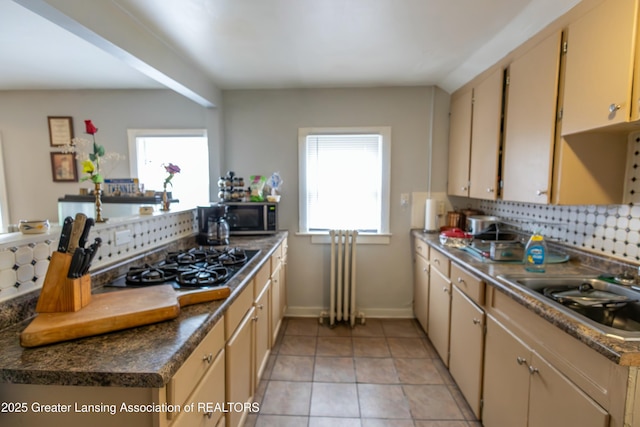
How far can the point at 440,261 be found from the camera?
2.32 m

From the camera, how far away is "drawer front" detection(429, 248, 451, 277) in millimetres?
2171

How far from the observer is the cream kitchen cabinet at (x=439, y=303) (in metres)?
2.19

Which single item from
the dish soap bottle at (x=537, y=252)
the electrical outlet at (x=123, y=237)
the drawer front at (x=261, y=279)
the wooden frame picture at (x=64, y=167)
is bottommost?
the drawer front at (x=261, y=279)

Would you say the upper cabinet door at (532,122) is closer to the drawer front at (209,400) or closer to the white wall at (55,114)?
the drawer front at (209,400)

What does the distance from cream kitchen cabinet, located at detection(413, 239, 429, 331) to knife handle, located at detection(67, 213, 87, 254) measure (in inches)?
Result: 94.6

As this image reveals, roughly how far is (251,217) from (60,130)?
2284mm

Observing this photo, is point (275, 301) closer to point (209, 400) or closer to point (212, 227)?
point (212, 227)

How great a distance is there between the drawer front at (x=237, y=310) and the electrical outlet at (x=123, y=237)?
2.33ft

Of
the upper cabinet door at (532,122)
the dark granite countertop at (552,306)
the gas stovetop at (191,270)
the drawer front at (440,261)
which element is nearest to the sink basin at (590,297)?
the dark granite countertop at (552,306)

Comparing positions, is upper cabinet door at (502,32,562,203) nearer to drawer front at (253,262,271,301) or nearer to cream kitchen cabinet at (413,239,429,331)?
cream kitchen cabinet at (413,239,429,331)

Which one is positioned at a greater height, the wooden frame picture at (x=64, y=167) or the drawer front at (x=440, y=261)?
the wooden frame picture at (x=64, y=167)

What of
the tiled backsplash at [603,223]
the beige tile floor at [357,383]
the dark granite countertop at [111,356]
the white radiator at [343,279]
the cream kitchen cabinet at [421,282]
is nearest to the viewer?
the dark granite countertop at [111,356]

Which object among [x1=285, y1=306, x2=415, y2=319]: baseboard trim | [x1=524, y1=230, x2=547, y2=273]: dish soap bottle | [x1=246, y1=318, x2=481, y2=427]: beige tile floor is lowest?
[x1=246, y1=318, x2=481, y2=427]: beige tile floor

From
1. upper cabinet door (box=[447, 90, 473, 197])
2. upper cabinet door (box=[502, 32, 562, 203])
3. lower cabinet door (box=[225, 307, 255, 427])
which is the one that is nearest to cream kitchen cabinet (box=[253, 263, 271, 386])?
lower cabinet door (box=[225, 307, 255, 427])
